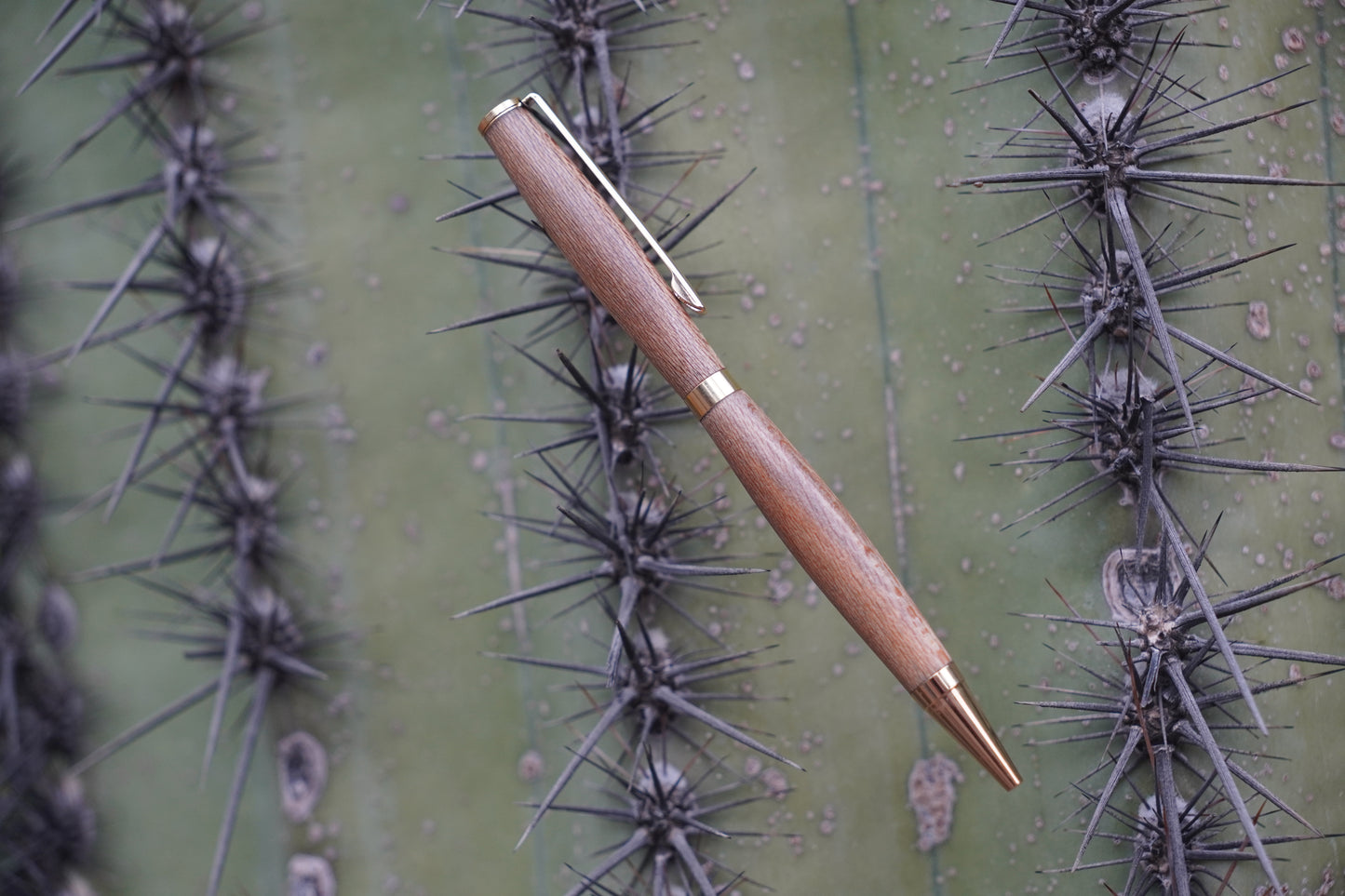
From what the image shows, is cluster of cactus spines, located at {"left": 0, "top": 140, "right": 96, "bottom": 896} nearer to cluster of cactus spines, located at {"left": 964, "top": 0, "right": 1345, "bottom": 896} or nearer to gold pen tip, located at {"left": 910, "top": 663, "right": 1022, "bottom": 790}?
gold pen tip, located at {"left": 910, "top": 663, "right": 1022, "bottom": 790}

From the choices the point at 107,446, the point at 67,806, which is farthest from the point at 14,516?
the point at 67,806

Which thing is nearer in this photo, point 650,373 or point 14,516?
point 650,373

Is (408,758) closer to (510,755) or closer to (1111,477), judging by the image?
(510,755)

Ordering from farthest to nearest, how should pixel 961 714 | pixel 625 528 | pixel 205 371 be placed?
pixel 205 371 → pixel 625 528 → pixel 961 714

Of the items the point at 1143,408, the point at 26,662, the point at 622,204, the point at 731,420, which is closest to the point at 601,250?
the point at 622,204

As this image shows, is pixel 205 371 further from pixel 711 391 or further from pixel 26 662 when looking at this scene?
pixel 711 391

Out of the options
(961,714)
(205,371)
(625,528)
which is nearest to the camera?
(961,714)

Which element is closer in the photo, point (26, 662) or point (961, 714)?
point (961, 714)

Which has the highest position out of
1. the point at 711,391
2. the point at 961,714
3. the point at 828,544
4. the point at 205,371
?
the point at 205,371
